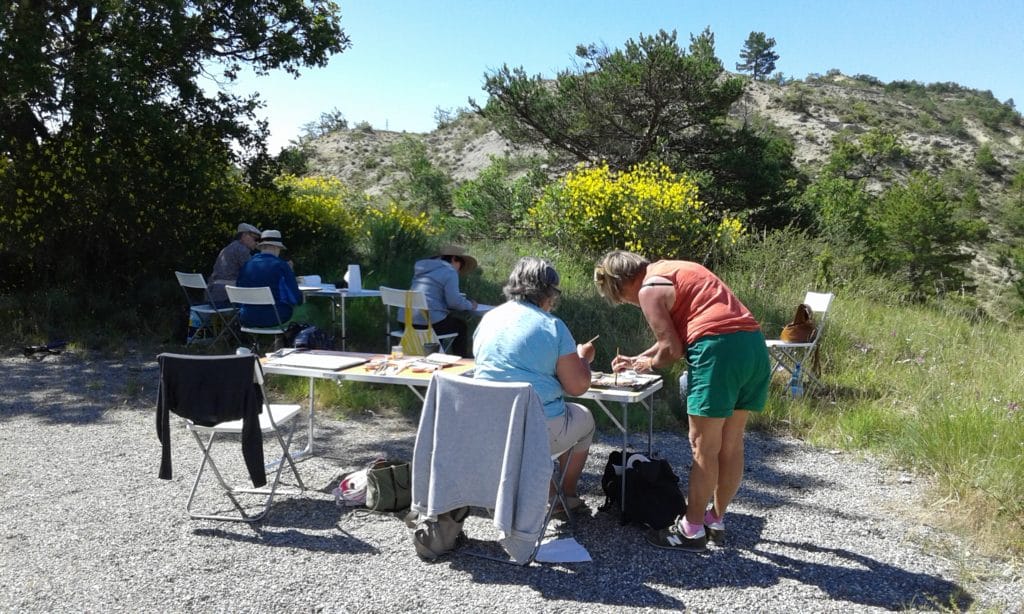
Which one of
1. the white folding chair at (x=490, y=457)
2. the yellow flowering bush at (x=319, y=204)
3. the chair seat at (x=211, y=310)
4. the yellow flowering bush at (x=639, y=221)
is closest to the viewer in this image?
the white folding chair at (x=490, y=457)

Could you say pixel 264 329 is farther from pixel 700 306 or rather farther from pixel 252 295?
pixel 700 306

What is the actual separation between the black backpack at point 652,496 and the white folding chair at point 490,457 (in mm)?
500

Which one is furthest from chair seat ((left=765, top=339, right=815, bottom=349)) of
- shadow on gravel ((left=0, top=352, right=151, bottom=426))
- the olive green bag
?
shadow on gravel ((left=0, top=352, right=151, bottom=426))

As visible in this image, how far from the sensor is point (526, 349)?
3.35 meters

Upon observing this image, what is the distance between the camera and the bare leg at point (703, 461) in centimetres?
332

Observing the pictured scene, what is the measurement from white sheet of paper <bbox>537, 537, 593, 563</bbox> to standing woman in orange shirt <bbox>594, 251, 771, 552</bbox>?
341 millimetres

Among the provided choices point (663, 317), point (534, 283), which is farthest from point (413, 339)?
point (663, 317)

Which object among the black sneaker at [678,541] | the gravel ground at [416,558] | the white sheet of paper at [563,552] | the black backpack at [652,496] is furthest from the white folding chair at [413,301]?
the black sneaker at [678,541]

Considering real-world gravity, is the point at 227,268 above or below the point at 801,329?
above

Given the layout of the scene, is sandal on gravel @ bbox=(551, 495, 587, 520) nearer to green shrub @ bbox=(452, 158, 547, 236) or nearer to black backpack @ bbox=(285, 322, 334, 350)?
black backpack @ bbox=(285, 322, 334, 350)

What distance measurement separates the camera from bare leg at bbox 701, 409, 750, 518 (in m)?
3.44

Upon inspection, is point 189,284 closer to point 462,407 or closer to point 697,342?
point 462,407

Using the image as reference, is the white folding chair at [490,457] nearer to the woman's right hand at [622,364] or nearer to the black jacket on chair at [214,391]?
the woman's right hand at [622,364]

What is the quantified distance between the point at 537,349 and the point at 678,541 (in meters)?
1.05
